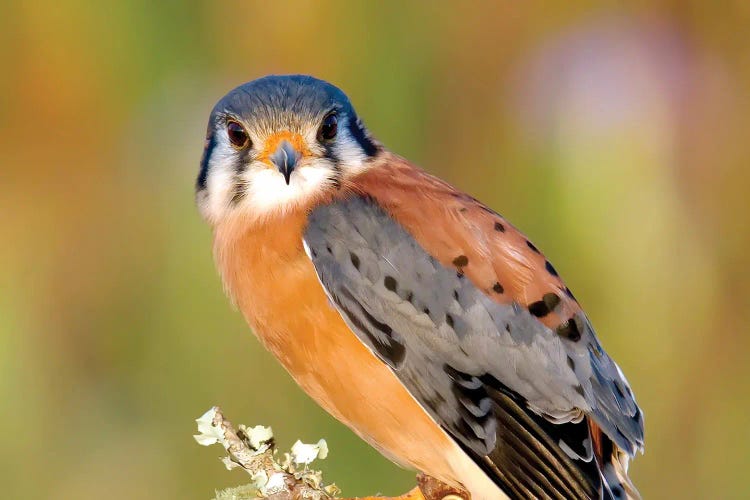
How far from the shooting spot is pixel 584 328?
3244 mm

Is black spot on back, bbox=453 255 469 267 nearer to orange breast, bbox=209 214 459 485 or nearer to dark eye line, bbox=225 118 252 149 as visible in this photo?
orange breast, bbox=209 214 459 485

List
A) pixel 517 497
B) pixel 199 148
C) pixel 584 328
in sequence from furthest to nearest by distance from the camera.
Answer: pixel 199 148
pixel 584 328
pixel 517 497

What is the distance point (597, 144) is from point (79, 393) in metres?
2.51

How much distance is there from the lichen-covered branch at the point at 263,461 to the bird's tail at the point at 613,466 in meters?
0.75

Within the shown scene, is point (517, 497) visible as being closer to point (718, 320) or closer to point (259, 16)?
point (718, 320)

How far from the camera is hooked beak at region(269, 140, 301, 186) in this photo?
330 cm

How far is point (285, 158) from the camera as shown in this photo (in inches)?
131

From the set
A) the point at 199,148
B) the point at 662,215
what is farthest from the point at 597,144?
the point at 199,148

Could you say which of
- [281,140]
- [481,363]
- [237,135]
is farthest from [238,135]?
[481,363]

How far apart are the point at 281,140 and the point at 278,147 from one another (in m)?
0.02

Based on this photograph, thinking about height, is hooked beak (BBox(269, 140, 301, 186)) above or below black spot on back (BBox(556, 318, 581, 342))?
above

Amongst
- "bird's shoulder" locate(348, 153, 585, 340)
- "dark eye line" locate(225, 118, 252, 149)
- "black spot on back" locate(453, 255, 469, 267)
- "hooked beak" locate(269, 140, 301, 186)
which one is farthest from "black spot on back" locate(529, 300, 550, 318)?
"dark eye line" locate(225, 118, 252, 149)

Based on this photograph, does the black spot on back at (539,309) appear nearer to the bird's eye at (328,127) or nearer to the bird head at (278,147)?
the bird head at (278,147)

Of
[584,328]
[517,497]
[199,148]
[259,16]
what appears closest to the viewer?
[517,497]
